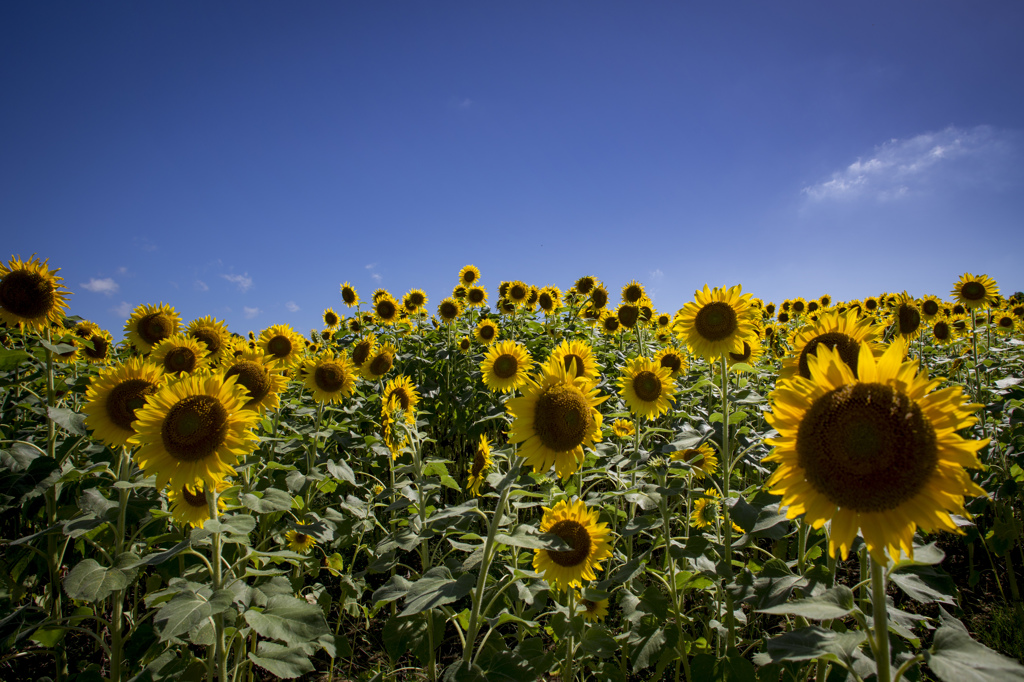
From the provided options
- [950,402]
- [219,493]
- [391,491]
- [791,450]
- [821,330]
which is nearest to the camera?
[950,402]

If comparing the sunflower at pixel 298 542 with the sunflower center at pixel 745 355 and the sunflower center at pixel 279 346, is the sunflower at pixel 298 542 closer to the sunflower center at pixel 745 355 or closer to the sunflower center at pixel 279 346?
the sunflower center at pixel 279 346

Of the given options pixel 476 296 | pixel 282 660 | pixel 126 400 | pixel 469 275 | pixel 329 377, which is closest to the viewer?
pixel 282 660

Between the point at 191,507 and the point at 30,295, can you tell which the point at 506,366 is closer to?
the point at 191,507

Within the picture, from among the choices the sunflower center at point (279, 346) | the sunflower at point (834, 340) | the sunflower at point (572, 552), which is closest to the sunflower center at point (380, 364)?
the sunflower center at point (279, 346)

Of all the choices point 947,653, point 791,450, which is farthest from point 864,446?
point 947,653

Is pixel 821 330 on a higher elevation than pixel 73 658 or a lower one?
higher

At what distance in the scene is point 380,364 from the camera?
15.9 feet

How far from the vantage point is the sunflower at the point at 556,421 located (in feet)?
6.74

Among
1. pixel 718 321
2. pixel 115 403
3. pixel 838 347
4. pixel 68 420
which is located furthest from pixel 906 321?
pixel 68 420

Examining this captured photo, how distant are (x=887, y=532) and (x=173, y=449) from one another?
106 inches

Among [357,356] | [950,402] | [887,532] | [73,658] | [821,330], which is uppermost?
[357,356]

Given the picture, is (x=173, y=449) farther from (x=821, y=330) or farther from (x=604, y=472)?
(x=821, y=330)

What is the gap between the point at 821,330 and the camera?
2186 mm

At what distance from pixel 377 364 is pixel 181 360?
6.14 ft
